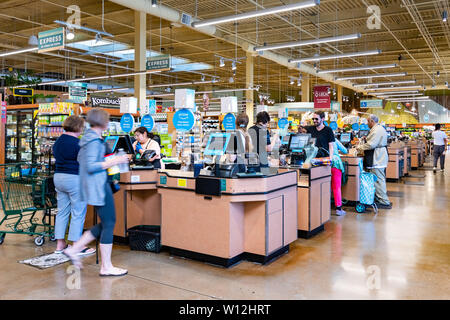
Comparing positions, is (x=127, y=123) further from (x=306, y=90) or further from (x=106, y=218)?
(x=306, y=90)

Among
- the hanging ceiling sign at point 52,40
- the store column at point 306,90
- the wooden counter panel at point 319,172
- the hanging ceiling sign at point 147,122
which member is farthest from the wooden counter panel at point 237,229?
the store column at point 306,90

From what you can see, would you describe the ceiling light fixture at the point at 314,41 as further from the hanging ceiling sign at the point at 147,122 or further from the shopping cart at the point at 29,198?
the shopping cart at the point at 29,198

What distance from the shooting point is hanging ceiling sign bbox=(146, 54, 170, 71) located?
10.9m

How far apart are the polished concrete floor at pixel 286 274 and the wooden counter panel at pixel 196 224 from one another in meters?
0.19

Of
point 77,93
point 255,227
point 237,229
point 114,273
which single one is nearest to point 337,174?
point 255,227

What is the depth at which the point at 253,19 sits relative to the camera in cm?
1229

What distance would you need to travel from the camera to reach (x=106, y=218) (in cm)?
346

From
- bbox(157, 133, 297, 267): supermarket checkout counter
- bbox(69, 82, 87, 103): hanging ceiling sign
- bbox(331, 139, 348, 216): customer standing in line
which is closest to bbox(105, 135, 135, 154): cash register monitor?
bbox(157, 133, 297, 267): supermarket checkout counter

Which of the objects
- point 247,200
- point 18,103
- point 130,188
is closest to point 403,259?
point 247,200

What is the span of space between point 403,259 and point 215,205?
2.19 meters

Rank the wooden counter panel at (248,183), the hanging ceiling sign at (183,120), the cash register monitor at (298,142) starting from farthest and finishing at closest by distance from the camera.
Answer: the hanging ceiling sign at (183,120)
the cash register monitor at (298,142)
the wooden counter panel at (248,183)

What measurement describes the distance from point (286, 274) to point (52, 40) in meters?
7.54

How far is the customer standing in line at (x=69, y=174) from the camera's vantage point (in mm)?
4020
